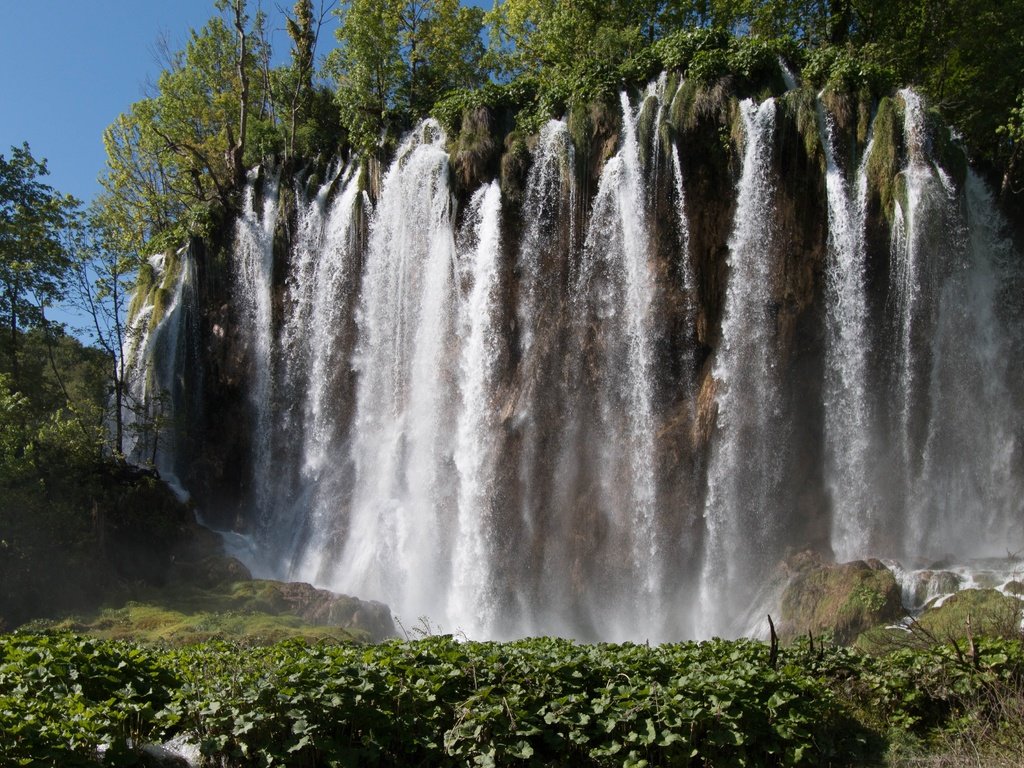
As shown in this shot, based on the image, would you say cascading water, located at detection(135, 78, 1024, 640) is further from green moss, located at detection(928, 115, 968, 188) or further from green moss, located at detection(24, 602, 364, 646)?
green moss, located at detection(24, 602, 364, 646)

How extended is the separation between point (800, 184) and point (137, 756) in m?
17.8

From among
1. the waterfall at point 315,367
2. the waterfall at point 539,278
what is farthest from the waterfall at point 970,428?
the waterfall at point 315,367

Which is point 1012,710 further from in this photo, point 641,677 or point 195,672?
point 195,672

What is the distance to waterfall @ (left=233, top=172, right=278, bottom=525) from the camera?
2666cm

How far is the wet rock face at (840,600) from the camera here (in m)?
14.9

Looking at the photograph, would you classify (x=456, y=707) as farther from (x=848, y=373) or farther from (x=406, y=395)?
(x=406, y=395)

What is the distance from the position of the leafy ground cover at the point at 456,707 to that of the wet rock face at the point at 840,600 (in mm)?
6840

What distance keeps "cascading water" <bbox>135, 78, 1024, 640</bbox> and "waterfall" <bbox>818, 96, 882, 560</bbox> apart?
47mm

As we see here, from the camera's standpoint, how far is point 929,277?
19.4m

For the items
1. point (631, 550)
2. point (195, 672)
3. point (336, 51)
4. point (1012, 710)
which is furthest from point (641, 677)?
point (336, 51)

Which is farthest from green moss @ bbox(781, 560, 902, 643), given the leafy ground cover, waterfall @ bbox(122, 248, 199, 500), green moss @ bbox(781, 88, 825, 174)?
waterfall @ bbox(122, 248, 199, 500)

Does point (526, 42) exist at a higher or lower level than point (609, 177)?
higher

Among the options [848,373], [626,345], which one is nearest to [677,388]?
[626,345]

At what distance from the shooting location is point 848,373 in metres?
19.4
